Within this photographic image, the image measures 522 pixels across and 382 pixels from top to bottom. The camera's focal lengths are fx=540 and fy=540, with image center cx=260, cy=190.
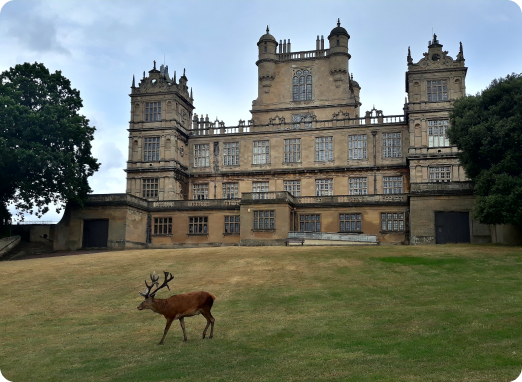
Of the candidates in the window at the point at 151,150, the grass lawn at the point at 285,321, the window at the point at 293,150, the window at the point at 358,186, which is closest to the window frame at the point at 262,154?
the window at the point at 293,150

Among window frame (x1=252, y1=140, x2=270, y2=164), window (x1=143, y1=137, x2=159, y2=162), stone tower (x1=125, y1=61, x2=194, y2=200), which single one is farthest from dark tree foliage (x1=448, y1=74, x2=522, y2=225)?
window (x1=143, y1=137, x2=159, y2=162)

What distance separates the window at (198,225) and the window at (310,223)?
10.2 meters

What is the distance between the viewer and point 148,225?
192 ft

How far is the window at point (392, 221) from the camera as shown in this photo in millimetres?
53719

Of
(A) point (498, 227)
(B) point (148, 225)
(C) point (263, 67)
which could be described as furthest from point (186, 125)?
(A) point (498, 227)

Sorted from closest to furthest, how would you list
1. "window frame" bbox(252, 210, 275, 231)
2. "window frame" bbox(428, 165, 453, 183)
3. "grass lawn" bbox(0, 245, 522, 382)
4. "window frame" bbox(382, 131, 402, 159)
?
"grass lawn" bbox(0, 245, 522, 382) < "window frame" bbox(252, 210, 275, 231) < "window frame" bbox(428, 165, 453, 183) < "window frame" bbox(382, 131, 402, 159)

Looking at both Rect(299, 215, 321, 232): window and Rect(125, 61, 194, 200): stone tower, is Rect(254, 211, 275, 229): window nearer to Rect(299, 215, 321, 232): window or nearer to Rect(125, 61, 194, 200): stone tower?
Rect(299, 215, 321, 232): window

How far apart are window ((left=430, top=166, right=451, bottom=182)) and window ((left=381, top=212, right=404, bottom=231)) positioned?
333 inches

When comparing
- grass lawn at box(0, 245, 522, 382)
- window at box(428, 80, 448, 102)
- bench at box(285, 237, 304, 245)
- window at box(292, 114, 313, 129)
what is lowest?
grass lawn at box(0, 245, 522, 382)

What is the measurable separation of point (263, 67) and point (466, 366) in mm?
62630

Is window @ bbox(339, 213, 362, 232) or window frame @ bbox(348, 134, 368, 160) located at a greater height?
window frame @ bbox(348, 134, 368, 160)

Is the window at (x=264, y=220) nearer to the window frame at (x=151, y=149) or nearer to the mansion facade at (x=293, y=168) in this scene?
the mansion facade at (x=293, y=168)

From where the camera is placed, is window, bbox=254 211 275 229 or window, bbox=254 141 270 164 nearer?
window, bbox=254 211 275 229

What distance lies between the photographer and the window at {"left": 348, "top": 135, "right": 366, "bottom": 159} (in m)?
64.7
